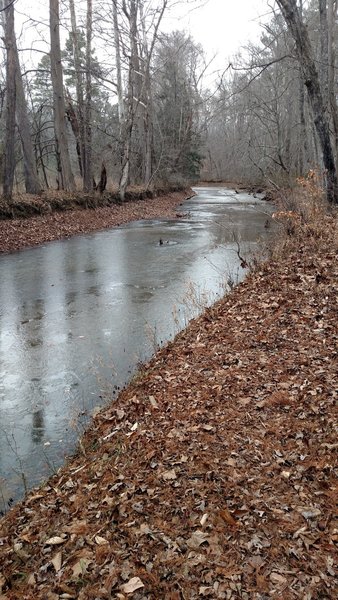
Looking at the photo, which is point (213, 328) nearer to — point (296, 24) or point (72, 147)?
point (296, 24)

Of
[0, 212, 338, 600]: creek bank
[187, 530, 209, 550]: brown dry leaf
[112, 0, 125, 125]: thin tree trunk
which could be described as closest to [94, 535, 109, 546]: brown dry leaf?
[0, 212, 338, 600]: creek bank

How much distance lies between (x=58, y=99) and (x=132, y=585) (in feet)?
66.1

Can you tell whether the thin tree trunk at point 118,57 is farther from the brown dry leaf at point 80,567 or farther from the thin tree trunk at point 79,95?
the brown dry leaf at point 80,567

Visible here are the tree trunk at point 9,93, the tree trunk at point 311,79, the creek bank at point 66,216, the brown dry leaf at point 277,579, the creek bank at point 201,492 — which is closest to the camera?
the brown dry leaf at point 277,579

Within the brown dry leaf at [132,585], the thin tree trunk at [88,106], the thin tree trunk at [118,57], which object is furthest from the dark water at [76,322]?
the thin tree trunk at [118,57]

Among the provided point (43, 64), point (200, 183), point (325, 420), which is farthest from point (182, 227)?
point (200, 183)

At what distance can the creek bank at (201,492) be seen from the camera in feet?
8.78

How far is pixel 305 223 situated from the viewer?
9328 mm

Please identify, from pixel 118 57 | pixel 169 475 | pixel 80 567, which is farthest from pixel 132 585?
pixel 118 57

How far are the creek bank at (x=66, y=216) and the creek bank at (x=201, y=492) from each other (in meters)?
10.5

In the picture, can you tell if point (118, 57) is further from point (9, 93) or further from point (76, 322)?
point (76, 322)

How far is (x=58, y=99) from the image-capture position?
19.4m

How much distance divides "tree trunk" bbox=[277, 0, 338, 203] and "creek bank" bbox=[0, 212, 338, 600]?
22.0ft

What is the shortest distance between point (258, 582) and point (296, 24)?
1089 centimetres
